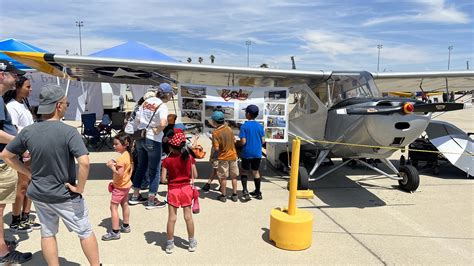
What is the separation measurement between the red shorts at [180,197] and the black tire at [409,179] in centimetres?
451

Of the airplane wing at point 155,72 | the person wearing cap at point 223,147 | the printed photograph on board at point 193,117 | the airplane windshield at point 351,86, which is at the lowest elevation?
the person wearing cap at point 223,147

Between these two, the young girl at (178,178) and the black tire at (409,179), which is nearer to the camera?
the young girl at (178,178)

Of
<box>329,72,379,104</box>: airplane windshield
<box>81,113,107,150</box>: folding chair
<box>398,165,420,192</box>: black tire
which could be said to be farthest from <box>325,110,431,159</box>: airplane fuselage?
<box>81,113,107,150</box>: folding chair

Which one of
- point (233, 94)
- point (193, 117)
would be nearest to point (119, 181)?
point (193, 117)

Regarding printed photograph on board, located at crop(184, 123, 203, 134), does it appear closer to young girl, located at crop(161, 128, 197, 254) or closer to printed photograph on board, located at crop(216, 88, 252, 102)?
printed photograph on board, located at crop(216, 88, 252, 102)

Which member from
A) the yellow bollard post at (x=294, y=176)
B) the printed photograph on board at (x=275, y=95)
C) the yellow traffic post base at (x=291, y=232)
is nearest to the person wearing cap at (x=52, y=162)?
the yellow traffic post base at (x=291, y=232)

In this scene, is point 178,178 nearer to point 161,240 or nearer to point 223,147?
point 161,240

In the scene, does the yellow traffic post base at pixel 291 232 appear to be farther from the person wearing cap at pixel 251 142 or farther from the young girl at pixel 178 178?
the person wearing cap at pixel 251 142

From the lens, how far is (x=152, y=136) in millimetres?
5074

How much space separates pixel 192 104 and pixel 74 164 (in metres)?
4.12

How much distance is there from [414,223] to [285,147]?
357 centimetres

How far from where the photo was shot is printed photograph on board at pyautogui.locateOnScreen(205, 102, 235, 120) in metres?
6.66

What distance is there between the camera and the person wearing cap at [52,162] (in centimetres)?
256

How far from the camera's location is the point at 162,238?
410 centimetres
